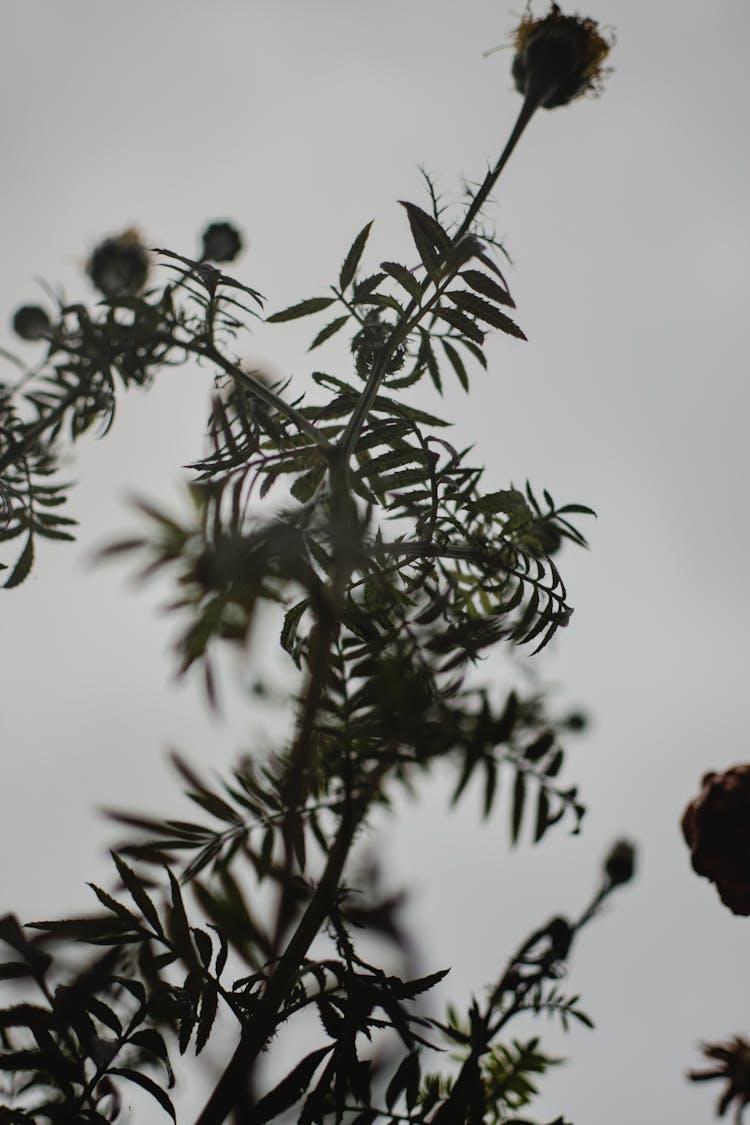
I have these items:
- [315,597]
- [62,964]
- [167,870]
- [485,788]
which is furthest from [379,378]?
[62,964]

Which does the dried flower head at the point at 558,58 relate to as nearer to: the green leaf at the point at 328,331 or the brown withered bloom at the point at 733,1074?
the green leaf at the point at 328,331

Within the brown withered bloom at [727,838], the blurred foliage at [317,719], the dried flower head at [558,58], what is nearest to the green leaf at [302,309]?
the blurred foliage at [317,719]

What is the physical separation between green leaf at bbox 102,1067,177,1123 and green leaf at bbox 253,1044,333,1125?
12 cm

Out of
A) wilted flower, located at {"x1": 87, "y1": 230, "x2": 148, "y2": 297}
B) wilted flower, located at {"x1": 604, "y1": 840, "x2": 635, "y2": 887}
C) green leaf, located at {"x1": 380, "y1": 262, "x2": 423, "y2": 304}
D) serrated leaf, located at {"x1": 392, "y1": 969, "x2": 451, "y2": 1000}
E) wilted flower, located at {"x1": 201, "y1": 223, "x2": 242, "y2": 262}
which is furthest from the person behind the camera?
wilted flower, located at {"x1": 87, "y1": 230, "x2": 148, "y2": 297}

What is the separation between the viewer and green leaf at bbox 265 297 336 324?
3.93ft

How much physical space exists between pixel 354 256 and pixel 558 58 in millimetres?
489

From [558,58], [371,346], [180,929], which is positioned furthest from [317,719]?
[558,58]

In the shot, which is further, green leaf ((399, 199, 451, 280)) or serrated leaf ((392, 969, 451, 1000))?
green leaf ((399, 199, 451, 280))

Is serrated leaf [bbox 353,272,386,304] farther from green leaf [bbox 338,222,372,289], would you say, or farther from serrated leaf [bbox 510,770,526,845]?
serrated leaf [bbox 510,770,526,845]

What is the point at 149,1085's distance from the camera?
861 mm

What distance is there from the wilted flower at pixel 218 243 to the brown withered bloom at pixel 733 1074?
7.38 feet

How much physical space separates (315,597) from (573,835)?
1.50 feet

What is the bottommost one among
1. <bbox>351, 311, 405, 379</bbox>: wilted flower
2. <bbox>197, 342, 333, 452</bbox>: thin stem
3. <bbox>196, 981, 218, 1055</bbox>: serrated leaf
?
<bbox>196, 981, 218, 1055</bbox>: serrated leaf

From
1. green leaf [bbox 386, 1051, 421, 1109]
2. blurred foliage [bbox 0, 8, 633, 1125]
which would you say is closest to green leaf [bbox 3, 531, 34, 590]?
blurred foliage [bbox 0, 8, 633, 1125]
